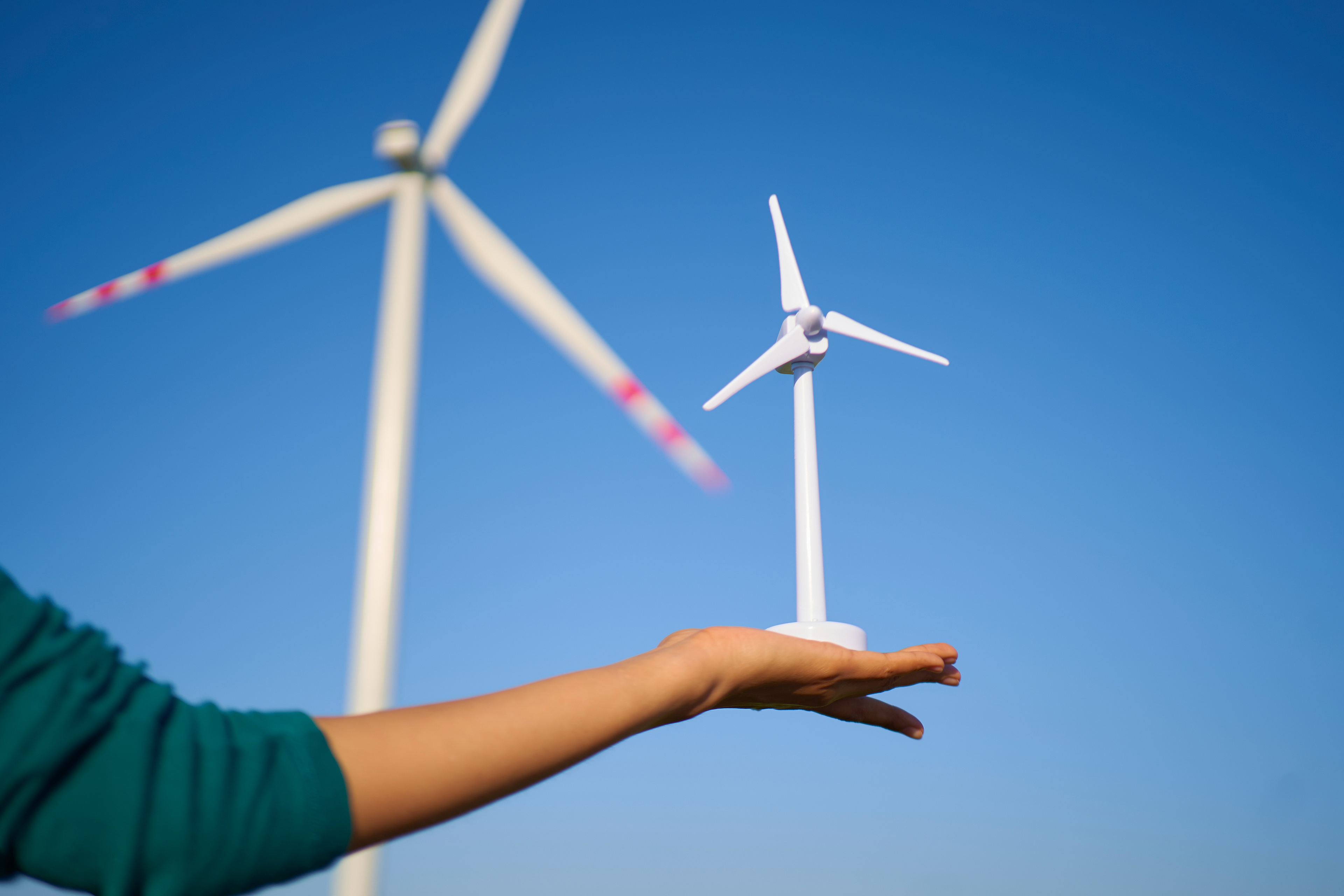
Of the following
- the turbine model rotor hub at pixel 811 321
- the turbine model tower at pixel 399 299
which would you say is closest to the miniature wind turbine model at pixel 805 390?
the turbine model rotor hub at pixel 811 321

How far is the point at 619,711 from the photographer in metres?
1.55

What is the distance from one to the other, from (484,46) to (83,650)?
780 cm

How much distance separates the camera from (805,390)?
54.9 feet

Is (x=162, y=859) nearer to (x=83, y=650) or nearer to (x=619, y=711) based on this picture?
(x=83, y=650)

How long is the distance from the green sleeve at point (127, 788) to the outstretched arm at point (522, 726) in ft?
0.23

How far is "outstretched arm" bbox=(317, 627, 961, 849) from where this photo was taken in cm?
126

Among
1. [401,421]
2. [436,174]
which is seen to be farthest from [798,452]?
[401,421]

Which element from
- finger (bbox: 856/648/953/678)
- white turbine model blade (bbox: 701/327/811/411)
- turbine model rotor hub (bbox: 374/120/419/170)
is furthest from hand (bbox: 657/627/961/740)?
white turbine model blade (bbox: 701/327/811/411)

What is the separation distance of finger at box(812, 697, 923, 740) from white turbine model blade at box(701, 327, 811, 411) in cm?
1428

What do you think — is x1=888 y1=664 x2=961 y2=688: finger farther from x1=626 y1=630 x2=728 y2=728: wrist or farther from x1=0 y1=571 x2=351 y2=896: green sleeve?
x1=0 y1=571 x2=351 y2=896: green sleeve

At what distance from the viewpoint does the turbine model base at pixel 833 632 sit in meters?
9.45

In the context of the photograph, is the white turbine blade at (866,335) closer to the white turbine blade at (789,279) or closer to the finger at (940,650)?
the white turbine blade at (789,279)

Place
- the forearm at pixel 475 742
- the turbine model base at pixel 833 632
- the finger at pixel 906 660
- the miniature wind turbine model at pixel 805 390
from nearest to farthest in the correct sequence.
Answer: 1. the forearm at pixel 475 742
2. the finger at pixel 906 660
3. the turbine model base at pixel 833 632
4. the miniature wind turbine model at pixel 805 390

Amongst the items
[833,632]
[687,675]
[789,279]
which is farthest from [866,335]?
[687,675]
